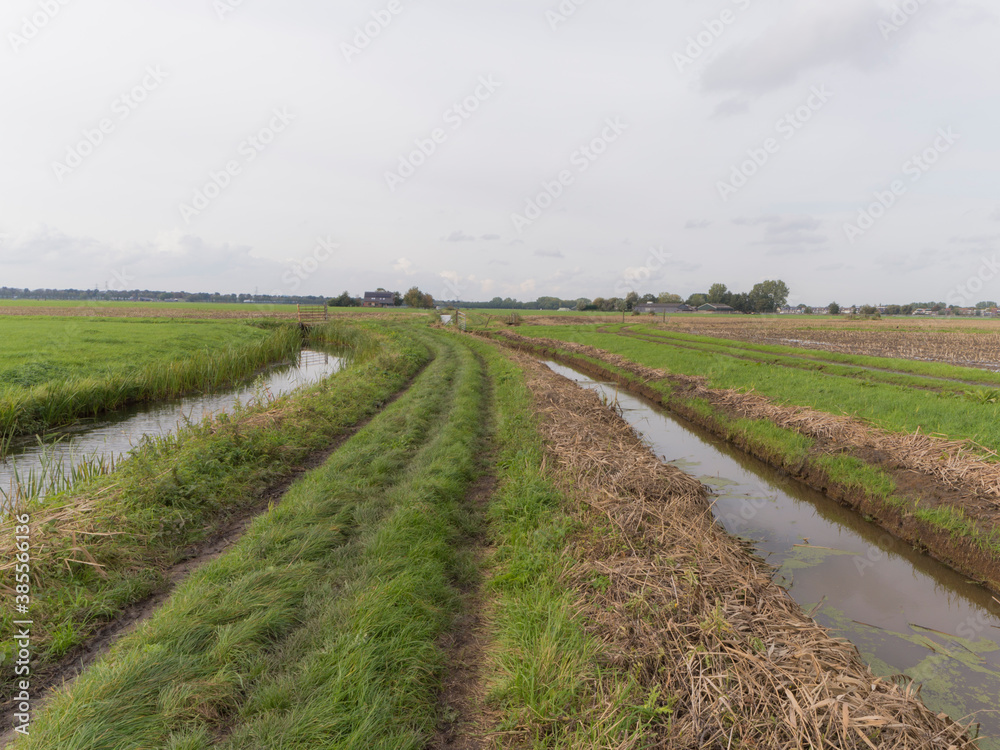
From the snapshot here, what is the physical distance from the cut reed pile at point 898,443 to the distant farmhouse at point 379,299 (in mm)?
123084

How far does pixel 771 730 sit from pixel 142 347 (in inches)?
1065

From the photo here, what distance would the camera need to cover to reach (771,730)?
319 cm

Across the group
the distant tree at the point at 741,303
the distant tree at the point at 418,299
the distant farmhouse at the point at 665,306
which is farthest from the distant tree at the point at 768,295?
the distant tree at the point at 418,299

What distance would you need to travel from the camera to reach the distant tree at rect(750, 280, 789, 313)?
5202 inches

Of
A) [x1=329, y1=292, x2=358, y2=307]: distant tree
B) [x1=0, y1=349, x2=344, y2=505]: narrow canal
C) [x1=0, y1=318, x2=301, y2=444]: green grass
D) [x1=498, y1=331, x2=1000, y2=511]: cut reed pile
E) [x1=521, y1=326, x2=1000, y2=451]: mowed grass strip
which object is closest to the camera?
[x1=498, y1=331, x2=1000, y2=511]: cut reed pile

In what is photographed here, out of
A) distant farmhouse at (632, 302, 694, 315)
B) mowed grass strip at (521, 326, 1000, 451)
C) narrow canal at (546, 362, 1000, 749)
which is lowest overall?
narrow canal at (546, 362, 1000, 749)

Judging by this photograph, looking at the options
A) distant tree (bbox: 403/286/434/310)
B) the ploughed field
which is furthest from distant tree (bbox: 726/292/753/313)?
the ploughed field

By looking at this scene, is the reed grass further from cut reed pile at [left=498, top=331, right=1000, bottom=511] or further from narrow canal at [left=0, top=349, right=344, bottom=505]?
cut reed pile at [left=498, top=331, right=1000, bottom=511]

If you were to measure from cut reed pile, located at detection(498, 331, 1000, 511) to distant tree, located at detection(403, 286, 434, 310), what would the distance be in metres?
113

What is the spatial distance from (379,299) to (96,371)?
122 metres

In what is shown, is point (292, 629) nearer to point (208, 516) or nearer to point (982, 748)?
point (208, 516)

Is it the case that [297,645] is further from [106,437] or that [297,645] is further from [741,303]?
[741,303]

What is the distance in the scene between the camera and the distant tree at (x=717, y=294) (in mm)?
135875

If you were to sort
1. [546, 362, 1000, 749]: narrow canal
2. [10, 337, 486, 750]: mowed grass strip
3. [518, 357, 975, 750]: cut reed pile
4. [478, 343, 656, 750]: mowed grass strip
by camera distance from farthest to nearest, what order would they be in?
[546, 362, 1000, 749]: narrow canal, [478, 343, 656, 750]: mowed grass strip, [10, 337, 486, 750]: mowed grass strip, [518, 357, 975, 750]: cut reed pile
